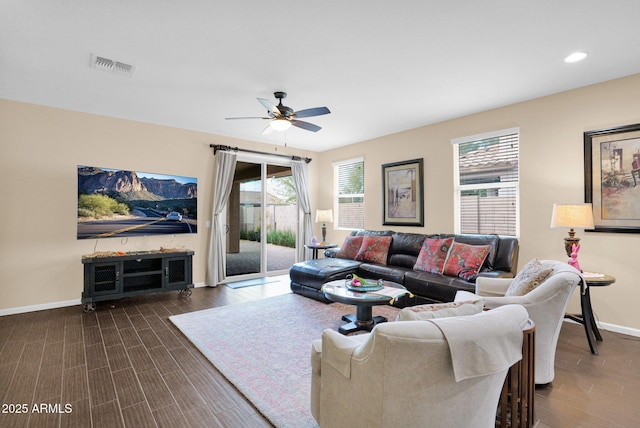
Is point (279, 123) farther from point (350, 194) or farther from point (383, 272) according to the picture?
point (350, 194)

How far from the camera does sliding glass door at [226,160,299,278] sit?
20.2 feet

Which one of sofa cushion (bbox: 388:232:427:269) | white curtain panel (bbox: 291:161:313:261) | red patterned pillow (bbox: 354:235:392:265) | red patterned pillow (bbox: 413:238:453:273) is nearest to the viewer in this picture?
red patterned pillow (bbox: 413:238:453:273)

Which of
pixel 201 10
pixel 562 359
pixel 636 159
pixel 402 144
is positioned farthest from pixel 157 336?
pixel 636 159

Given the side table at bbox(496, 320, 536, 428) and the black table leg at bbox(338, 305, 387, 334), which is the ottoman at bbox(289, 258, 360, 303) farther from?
the side table at bbox(496, 320, 536, 428)

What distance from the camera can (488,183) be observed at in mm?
4562

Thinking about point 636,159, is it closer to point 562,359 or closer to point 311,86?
point 562,359

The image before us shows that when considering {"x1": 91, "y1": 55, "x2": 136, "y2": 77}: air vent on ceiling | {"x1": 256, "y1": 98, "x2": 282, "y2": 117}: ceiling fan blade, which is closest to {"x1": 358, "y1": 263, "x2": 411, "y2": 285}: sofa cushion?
{"x1": 256, "y1": 98, "x2": 282, "y2": 117}: ceiling fan blade

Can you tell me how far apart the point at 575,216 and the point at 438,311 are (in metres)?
2.65

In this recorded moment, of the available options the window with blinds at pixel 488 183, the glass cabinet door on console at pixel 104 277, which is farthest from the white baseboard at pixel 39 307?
the window with blinds at pixel 488 183

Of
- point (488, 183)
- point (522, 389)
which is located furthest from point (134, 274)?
point (488, 183)

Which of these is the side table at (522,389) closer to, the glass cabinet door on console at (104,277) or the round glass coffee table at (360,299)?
the round glass coffee table at (360,299)

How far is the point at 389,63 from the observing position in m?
3.12

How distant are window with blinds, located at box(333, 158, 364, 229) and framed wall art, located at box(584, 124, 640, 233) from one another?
12.0 ft

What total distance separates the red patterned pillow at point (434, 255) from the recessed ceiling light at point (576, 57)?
7.84ft
